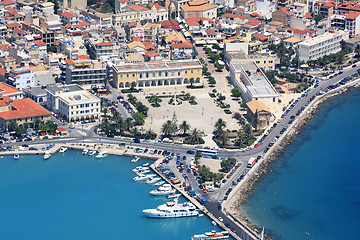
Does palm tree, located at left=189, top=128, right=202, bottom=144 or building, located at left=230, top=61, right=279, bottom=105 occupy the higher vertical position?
building, located at left=230, top=61, right=279, bottom=105

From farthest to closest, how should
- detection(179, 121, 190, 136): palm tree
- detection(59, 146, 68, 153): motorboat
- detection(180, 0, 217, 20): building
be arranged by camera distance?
detection(180, 0, 217, 20): building
detection(179, 121, 190, 136): palm tree
detection(59, 146, 68, 153): motorboat

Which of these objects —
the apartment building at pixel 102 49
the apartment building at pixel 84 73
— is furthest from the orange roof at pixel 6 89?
the apartment building at pixel 102 49

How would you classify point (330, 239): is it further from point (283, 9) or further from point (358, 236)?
point (283, 9)

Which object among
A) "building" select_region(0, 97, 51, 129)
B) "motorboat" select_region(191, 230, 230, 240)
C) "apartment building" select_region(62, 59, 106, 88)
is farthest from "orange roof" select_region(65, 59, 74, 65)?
"motorboat" select_region(191, 230, 230, 240)

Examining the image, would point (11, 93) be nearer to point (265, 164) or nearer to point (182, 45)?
point (182, 45)

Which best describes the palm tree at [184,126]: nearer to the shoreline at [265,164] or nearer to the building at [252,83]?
the shoreline at [265,164]

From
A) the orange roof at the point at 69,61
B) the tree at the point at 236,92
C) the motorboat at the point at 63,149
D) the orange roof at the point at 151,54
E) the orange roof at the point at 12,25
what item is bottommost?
the motorboat at the point at 63,149

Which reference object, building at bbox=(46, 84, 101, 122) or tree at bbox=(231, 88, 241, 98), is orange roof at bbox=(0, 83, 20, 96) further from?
tree at bbox=(231, 88, 241, 98)
